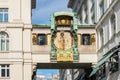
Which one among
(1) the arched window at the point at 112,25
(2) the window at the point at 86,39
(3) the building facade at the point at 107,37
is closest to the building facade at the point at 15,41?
(2) the window at the point at 86,39

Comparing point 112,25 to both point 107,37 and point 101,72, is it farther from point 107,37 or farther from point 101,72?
point 101,72

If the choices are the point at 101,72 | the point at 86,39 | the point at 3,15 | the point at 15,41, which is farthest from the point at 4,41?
the point at 101,72

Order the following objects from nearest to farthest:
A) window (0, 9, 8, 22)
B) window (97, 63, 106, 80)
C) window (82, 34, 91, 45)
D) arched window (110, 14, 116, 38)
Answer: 1. arched window (110, 14, 116, 38)
2. window (97, 63, 106, 80)
3. window (0, 9, 8, 22)
4. window (82, 34, 91, 45)

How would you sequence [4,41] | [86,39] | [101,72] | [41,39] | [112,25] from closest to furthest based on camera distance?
1. [112,25]
2. [101,72]
3. [4,41]
4. [41,39]
5. [86,39]

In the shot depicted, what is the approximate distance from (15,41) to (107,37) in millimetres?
12007

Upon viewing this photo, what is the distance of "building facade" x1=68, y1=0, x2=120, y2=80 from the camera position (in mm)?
53438

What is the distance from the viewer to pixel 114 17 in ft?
182

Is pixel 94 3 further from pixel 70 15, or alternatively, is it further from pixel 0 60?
pixel 0 60

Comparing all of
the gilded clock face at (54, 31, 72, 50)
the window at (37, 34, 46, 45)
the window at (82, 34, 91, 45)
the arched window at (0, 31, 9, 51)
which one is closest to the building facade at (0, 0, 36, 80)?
the arched window at (0, 31, 9, 51)

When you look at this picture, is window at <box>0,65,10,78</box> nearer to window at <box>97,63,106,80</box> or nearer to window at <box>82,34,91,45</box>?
window at <box>82,34,91,45</box>

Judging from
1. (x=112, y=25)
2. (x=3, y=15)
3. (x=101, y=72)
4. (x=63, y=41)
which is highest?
(x=3, y=15)

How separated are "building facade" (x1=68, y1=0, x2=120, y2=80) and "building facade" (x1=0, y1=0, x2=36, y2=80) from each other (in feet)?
28.9

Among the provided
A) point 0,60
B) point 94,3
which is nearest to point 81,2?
point 94,3

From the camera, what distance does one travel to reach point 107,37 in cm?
5862
